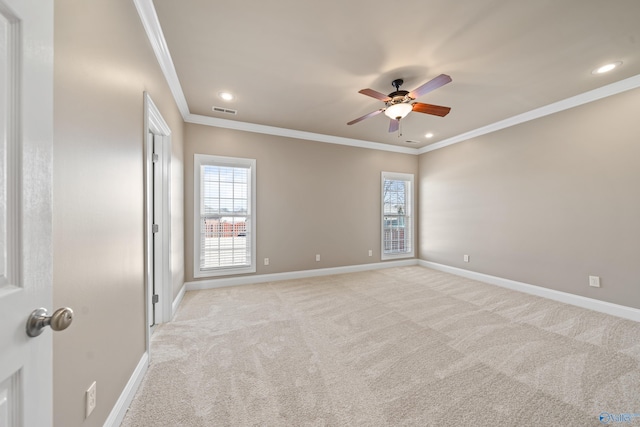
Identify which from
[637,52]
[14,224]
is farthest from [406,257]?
[14,224]

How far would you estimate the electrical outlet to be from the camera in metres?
1.16

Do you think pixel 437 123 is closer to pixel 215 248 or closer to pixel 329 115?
pixel 329 115

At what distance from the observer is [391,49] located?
2279mm

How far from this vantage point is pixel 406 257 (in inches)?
220

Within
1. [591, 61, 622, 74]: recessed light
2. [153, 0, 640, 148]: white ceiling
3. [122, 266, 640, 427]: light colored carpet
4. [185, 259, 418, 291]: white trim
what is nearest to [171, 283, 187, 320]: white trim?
[122, 266, 640, 427]: light colored carpet

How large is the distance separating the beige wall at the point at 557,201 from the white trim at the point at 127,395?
189 inches

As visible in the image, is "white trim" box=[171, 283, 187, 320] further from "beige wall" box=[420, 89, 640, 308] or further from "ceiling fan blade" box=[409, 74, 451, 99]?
"beige wall" box=[420, 89, 640, 308]

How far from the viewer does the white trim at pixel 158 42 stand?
1.79 meters

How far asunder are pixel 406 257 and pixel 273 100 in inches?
167

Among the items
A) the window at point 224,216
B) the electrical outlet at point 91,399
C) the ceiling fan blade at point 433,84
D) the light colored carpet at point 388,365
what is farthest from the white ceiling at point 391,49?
the light colored carpet at point 388,365

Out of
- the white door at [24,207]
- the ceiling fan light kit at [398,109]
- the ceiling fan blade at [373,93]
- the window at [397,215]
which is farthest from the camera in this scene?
the window at [397,215]

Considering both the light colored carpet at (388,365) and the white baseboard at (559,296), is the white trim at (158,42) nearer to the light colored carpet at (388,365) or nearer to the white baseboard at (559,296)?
the light colored carpet at (388,365)

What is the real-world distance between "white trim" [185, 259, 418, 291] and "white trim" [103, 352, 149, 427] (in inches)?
76.3

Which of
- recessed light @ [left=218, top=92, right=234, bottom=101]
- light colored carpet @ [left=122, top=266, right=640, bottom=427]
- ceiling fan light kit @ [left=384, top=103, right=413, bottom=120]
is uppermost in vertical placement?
recessed light @ [left=218, top=92, right=234, bottom=101]
